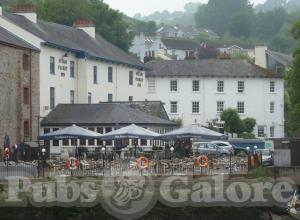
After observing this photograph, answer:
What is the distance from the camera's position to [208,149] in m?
64.6

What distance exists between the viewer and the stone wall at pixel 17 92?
61.6 metres

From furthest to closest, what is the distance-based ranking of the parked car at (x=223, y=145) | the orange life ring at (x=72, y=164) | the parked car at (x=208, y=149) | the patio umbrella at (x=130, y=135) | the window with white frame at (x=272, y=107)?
the window with white frame at (x=272, y=107) → the parked car at (x=223, y=145) → the parked car at (x=208, y=149) → the patio umbrella at (x=130, y=135) → the orange life ring at (x=72, y=164)

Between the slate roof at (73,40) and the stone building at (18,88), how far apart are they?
3409mm

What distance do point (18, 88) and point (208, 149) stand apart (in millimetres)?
13512

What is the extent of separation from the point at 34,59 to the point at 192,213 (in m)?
30.3

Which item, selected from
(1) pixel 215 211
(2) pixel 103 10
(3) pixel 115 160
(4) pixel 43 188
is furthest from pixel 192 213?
(2) pixel 103 10

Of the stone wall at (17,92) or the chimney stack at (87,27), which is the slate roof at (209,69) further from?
the stone wall at (17,92)

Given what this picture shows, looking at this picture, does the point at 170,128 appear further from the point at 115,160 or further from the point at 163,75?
the point at 163,75

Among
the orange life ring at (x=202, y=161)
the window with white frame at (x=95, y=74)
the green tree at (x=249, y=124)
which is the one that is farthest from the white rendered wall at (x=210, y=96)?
the orange life ring at (x=202, y=161)

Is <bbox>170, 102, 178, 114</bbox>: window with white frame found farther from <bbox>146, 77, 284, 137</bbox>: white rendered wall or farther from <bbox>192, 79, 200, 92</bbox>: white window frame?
<bbox>192, 79, 200, 92</bbox>: white window frame

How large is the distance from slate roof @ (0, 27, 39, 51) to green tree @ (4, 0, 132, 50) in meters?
35.6

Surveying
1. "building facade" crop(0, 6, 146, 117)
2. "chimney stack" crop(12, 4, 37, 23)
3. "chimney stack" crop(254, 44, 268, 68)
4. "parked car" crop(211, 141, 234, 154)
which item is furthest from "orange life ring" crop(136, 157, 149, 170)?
"chimney stack" crop(254, 44, 268, 68)

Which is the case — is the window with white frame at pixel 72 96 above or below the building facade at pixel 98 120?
above

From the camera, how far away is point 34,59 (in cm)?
6675
